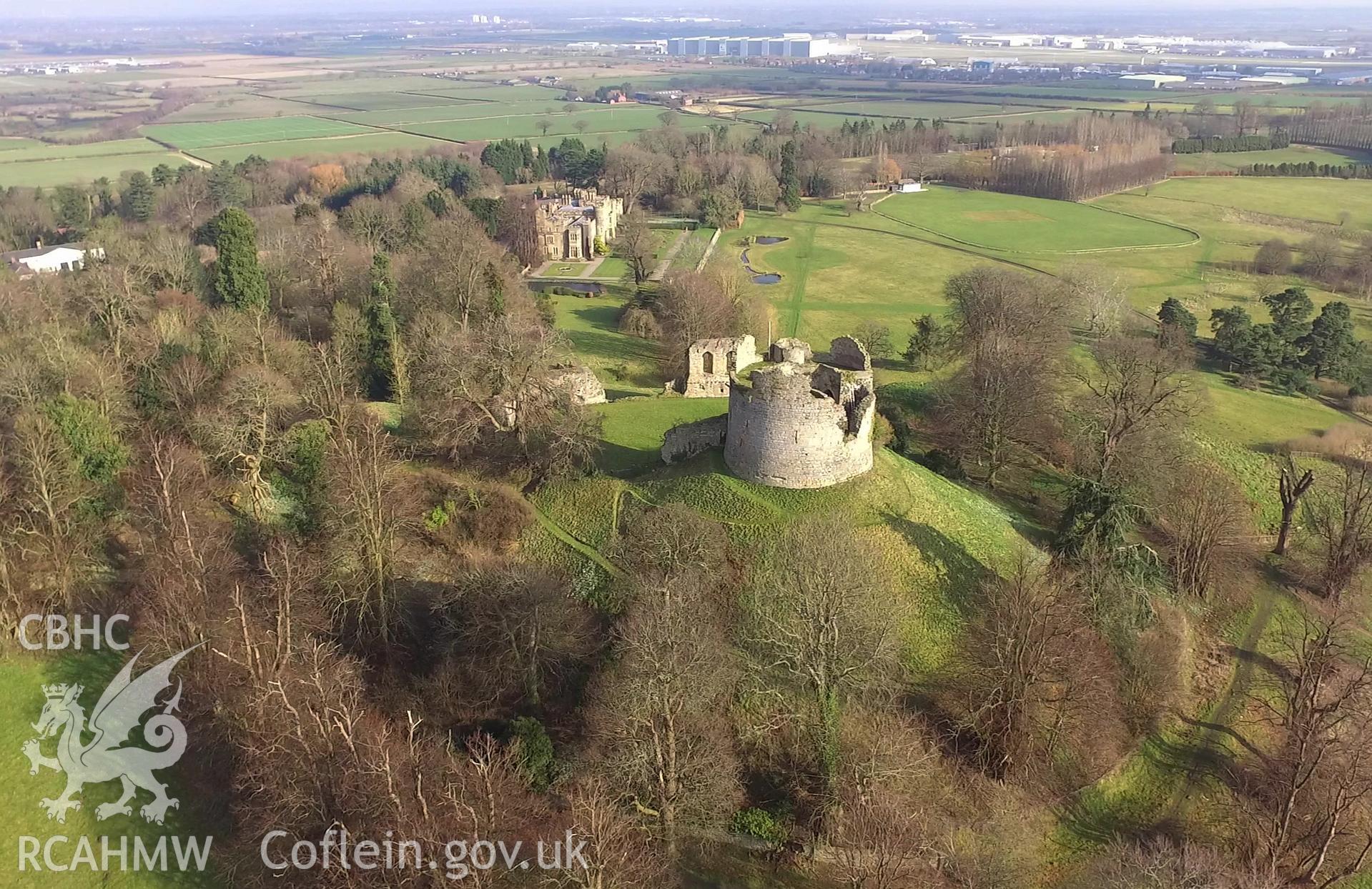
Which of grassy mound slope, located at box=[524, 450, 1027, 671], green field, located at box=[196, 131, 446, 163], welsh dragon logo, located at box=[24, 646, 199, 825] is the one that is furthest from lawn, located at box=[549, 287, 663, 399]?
green field, located at box=[196, 131, 446, 163]

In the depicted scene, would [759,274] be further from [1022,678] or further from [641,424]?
[1022,678]

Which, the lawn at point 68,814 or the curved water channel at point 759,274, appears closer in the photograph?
the lawn at point 68,814

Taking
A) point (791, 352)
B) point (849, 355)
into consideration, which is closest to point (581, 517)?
point (791, 352)

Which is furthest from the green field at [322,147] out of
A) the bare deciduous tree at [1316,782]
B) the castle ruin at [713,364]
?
the bare deciduous tree at [1316,782]

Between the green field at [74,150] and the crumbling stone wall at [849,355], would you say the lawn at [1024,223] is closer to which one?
the crumbling stone wall at [849,355]

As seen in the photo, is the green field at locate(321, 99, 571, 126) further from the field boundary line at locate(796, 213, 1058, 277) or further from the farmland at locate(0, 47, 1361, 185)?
the field boundary line at locate(796, 213, 1058, 277)

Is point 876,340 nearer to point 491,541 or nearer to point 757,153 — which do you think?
point 491,541
